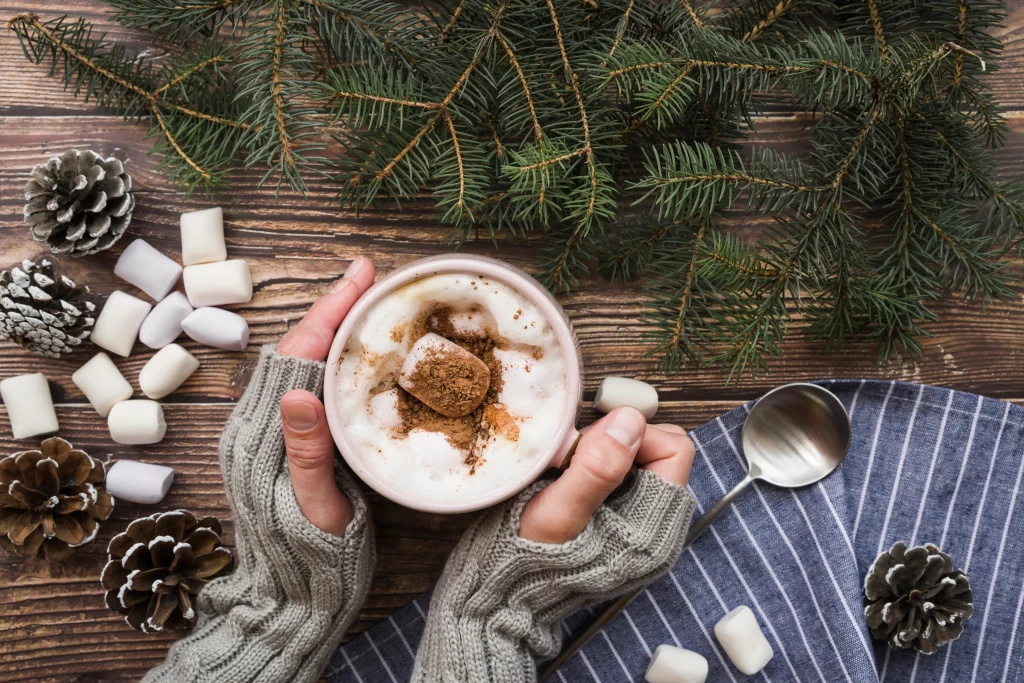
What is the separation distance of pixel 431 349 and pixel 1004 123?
794 millimetres

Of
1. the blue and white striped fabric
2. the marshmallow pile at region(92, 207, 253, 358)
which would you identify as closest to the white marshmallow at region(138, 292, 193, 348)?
the marshmallow pile at region(92, 207, 253, 358)

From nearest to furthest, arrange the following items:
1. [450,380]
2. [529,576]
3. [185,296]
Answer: [450,380] → [529,576] → [185,296]

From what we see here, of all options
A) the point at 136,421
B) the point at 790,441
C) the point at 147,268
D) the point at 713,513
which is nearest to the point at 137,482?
the point at 136,421

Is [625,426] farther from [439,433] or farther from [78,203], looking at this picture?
[78,203]

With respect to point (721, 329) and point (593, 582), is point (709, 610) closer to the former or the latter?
point (593, 582)

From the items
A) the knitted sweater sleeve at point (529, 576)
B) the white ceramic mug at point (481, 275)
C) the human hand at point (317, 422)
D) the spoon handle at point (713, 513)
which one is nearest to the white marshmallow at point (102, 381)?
the human hand at point (317, 422)

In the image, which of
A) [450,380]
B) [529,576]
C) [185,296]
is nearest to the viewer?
[450,380]

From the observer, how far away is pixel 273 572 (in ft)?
3.08

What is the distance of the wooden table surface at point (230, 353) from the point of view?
1.02 meters

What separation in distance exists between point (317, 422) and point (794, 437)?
634 millimetres

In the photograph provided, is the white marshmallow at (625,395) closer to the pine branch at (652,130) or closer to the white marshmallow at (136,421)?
the pine branch at (652,130)

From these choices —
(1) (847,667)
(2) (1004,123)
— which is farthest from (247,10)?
(1) (847,667)

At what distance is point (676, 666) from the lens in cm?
97

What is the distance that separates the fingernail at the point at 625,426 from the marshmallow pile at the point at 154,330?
1.68 ft
